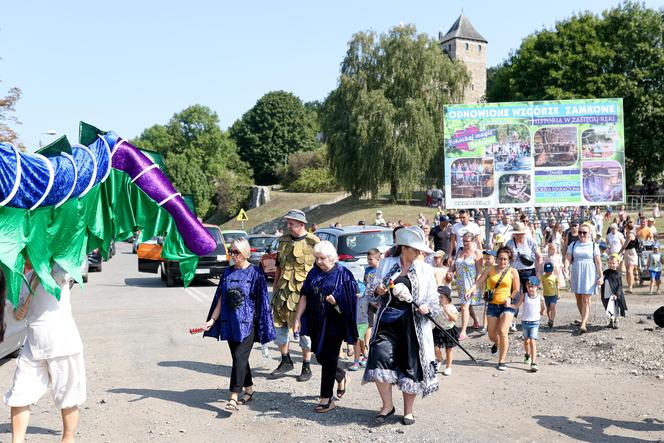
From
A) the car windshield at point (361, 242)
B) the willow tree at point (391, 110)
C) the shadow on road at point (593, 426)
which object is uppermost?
the willow tree at point (391, 110)

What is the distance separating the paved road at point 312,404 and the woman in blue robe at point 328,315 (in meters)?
0.33

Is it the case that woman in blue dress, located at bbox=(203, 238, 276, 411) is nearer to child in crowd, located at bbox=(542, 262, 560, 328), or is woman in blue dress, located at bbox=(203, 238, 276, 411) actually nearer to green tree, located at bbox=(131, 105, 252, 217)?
child in crowd, located at bbox=(542, 262, 560, 328)

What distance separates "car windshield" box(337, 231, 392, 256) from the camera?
12.3 m

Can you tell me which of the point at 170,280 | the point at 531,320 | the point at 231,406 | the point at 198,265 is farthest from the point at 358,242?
the point at 170,280

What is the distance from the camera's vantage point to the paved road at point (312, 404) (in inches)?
239

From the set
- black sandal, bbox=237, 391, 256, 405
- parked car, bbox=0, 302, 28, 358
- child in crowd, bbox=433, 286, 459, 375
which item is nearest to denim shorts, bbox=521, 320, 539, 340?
child in crowd, bbox=433, 286, 459, 375

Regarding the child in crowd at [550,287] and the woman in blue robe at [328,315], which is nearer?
the woman in blue robe at [328,315]

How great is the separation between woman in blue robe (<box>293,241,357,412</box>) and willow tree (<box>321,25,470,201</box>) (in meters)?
37.4

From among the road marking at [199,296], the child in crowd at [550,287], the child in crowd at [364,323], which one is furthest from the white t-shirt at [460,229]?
the road marking at [199,296]

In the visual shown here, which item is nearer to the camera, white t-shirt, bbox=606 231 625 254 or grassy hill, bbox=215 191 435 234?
white t-shirt, bbox=606 231 625 254

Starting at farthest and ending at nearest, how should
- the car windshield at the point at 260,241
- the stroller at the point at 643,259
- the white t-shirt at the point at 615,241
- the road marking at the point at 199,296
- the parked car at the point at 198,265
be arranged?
1. the car windshield at the point at 260,241
2. the parked car at the point at 198,265
3. the stroller at the point at 643,259
4. the road marking at the point at 199,296
5. the white t-shirt at the point at 615,241

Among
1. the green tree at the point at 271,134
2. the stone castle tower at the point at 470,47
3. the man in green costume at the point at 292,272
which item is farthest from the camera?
the stone castle tower at the point at 470,47

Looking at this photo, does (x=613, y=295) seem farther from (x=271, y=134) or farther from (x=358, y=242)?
(x=271, y=134)

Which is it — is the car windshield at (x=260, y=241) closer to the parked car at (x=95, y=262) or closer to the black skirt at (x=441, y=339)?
the parked car at (x=95, y=262)
